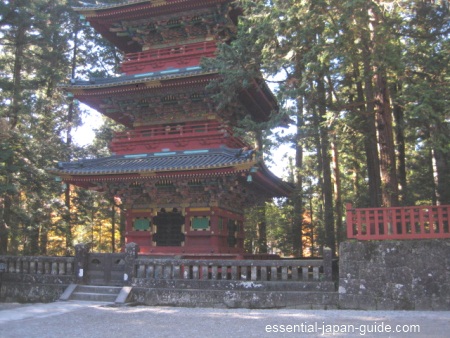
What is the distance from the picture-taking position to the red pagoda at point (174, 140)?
499 inches

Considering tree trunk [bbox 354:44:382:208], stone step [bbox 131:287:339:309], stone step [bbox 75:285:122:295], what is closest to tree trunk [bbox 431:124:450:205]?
tree trunk [bbox 354:44:382:208]

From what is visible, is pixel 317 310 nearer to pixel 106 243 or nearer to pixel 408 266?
pixel 408 266

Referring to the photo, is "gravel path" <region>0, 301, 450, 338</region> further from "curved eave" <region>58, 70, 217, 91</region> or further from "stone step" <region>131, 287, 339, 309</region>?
"curved eave" <region>58, 70, 217, 91</region>

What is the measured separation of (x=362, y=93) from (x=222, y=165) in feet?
27.9

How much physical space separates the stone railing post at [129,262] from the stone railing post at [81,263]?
137 centimetres

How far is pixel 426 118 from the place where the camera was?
9008 mm

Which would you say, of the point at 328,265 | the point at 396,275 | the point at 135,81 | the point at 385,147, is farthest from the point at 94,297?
the point at 385,147

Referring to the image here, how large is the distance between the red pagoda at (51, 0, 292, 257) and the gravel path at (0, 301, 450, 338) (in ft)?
12.2

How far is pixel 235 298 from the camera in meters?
10.1

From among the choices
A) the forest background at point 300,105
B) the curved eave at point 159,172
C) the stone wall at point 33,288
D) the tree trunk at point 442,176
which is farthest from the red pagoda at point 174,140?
the tree trunk at point 442,176

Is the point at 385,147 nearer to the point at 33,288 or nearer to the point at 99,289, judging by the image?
the point at 99,289

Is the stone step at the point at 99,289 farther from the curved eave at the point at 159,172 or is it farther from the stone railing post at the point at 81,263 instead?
the curved eave at the point at 159,172

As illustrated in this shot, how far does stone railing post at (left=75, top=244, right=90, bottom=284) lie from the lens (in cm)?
1157

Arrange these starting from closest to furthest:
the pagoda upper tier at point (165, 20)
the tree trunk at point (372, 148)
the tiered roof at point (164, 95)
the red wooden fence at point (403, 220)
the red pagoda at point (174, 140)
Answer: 1. the red wooden fence at point (403, 220)
2. the red pagoda at point (174, 140)
3. the tiered roof at point (164, 95)
4. the tree trunk at point (372, 148)
5. the pagoda upper tier at point (165, 20)
